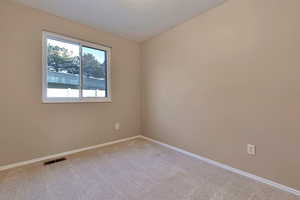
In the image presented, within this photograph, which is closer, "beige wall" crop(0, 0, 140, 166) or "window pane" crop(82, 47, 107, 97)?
"beige wall" crop(0, 0, 140, 166)

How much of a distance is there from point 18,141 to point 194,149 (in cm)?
265

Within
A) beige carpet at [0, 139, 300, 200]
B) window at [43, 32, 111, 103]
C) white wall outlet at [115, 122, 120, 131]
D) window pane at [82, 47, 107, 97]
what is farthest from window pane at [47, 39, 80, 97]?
beige carpet at [0, 139, 300, 200]

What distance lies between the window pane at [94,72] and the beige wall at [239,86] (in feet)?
4.29

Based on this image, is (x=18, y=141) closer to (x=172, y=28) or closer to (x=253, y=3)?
(x=172, y=28)

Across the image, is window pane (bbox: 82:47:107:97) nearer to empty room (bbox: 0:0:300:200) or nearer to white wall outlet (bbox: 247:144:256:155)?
empty room (bbox: 0:0:300:200)

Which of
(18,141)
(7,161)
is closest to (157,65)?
(18,141)

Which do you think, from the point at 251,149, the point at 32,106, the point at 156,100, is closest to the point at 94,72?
the point at 32,106

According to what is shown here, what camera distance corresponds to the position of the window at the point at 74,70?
89.9 inches

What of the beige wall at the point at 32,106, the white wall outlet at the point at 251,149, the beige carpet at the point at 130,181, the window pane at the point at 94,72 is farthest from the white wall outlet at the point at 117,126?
the white wall outlet at the point at 251,149

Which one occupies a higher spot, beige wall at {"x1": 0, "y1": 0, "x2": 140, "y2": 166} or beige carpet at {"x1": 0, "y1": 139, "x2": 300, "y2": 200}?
beige wall at {"x1": 0, "y1": 0, "x2": 140, "y2": 166}

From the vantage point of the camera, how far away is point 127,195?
1433mm

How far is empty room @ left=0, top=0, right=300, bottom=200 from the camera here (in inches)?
59.5

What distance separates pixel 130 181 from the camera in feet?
5.49

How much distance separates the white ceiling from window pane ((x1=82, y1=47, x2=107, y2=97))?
1.67 feet
